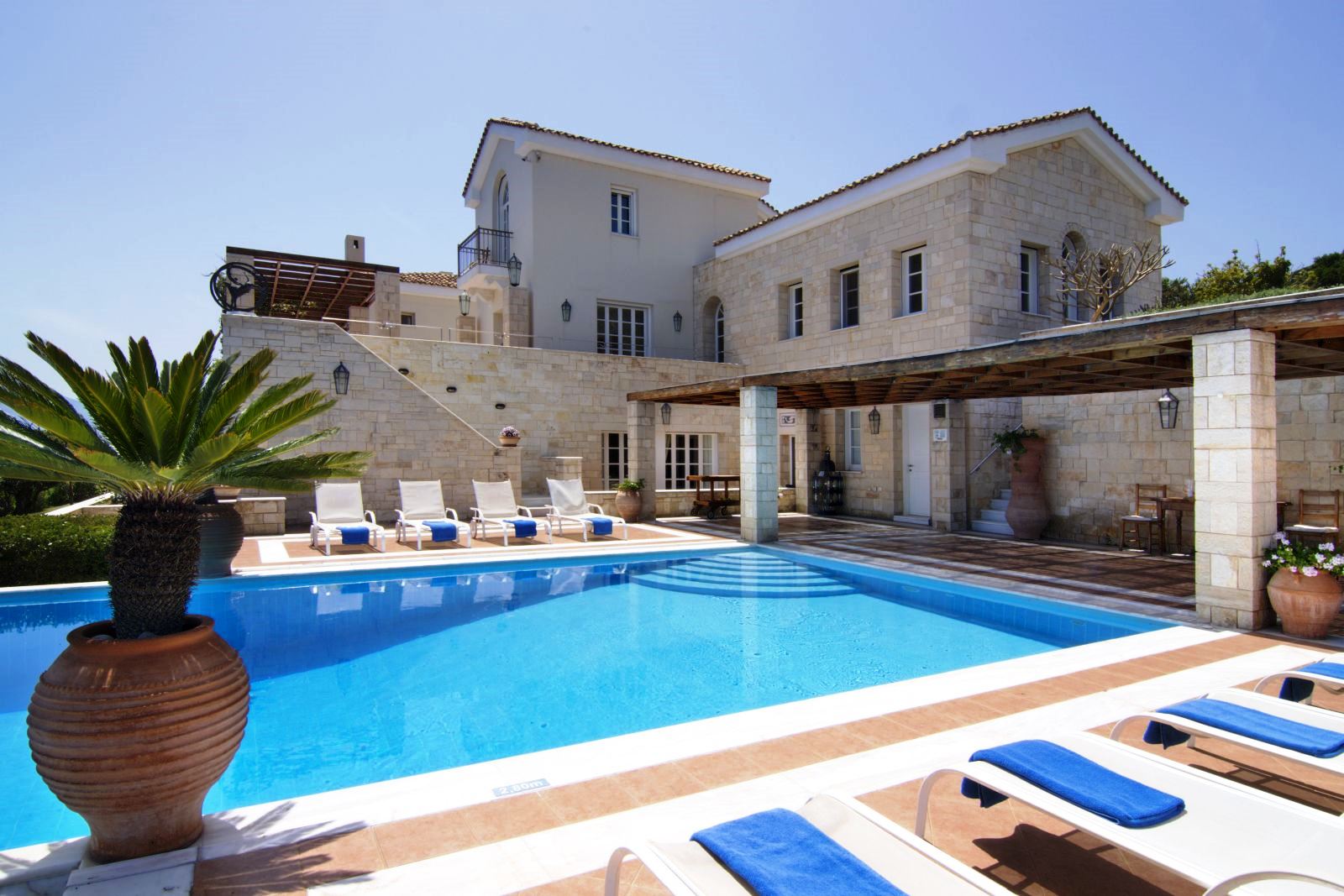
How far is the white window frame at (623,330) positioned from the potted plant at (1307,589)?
16.1 m

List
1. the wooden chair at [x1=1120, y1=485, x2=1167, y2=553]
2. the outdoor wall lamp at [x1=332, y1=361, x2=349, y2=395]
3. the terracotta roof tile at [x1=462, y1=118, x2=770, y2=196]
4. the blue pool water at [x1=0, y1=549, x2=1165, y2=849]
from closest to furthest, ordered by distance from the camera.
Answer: the blue pool water at [x1=0, y1=549, x2=1165, y2=849] < the wooden chair at [x1=1120, y1=485, x2=1167, y2=553] < the outdoor wall lamp at [x1=332, y1=361, x2=349, y2=395] < the terracotta roof tile at [x1=462, y1=118, x2=770, y2=196]

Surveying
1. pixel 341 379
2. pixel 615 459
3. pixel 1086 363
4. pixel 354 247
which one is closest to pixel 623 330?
pixel 615 459

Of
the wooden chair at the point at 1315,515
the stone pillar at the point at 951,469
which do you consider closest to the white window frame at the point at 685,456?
the stone pillar at the point at 951,469

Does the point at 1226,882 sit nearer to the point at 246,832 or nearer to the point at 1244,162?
the point at 246,832

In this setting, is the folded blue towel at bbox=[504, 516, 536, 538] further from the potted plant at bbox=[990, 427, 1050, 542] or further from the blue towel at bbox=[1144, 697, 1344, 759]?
the blue towel at bbox=[1144, 697, 1344, 759]

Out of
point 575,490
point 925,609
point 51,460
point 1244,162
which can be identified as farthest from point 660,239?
point 51,460

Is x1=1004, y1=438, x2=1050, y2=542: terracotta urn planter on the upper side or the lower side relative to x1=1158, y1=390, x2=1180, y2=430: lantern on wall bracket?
lower

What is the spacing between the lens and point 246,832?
296 cm

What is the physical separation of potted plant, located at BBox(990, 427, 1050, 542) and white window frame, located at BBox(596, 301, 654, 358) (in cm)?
1099

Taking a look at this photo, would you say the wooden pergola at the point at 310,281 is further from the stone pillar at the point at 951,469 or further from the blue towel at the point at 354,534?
the stone pillar at the point at 951,469

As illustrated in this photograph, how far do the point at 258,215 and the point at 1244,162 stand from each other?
26.5 m

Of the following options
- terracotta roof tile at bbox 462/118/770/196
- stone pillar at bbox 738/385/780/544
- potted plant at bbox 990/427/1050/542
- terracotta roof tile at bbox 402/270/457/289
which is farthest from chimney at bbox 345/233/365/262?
potted plant at bbox 990/427/1050/542

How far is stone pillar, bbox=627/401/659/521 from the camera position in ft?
51.3

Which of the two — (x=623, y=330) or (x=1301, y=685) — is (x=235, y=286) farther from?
(x=1301, y=685)
